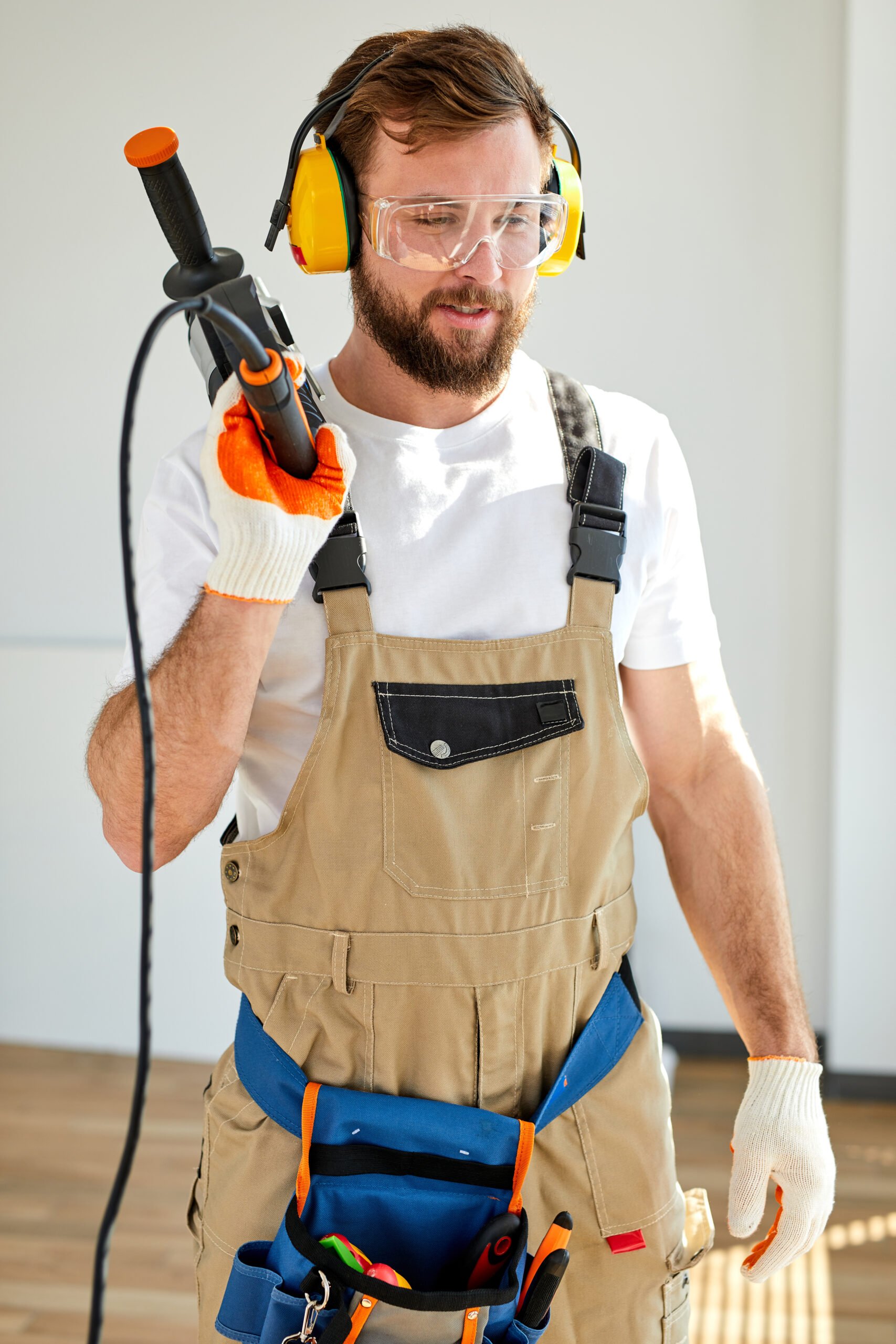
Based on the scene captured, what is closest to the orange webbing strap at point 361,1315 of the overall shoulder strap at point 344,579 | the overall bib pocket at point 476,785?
the overall bib pocket at point 476,785

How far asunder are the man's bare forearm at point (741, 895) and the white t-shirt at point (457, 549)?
16 centimetres

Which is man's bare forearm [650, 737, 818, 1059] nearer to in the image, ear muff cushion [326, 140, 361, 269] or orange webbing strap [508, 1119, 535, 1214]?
orange webbing strap [508, 1119, 535, 1214]

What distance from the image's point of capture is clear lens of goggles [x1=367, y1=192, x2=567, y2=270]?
1201 mm

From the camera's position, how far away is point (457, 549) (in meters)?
1.23

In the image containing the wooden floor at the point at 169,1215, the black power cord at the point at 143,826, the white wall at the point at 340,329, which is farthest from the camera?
the white wall at the point at 340,329

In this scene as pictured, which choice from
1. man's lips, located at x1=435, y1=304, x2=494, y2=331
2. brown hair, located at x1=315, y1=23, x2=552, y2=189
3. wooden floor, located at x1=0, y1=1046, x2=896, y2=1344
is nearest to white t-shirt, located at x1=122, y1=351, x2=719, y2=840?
man's lips, located at x1=435, y1=304, x2=494, y2=331

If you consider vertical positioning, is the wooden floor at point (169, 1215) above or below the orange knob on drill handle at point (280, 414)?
below

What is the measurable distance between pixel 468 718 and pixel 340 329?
2.43m

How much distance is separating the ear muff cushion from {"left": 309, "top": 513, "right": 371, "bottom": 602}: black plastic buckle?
0.34 m

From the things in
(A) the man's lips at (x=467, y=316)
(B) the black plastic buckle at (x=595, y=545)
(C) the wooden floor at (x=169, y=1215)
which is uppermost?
(A) the man's lips at (x=467, y=316)

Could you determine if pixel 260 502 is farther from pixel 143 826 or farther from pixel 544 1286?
pixel 544 1286

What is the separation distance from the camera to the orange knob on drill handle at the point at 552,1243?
1071mm

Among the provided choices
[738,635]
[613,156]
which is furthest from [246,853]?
[613,156]

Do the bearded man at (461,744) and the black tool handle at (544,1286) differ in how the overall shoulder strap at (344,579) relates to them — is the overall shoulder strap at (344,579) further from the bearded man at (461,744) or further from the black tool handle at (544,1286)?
the black tool handle at (544,1286)
